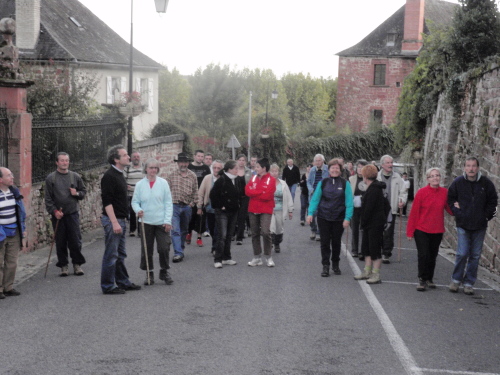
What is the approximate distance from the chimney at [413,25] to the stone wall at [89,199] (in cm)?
3231

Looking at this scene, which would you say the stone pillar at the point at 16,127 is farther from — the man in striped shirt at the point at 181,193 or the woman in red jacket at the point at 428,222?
the woman in red jacket at the point at 428,222

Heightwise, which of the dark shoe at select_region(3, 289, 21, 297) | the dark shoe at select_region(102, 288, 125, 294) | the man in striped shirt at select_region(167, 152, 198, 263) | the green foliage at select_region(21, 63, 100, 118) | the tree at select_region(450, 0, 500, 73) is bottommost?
the dark shoe at select_region(3, 289, 21, 297)

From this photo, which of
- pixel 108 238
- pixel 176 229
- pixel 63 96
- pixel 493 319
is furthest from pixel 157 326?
pixel 63 96

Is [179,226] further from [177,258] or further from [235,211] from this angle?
[235,211]

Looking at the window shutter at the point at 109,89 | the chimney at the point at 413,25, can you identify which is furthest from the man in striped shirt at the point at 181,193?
the chimney at the point at 413,25

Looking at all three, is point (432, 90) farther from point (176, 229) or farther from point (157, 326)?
point (157, 326)

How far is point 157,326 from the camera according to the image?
290 inches

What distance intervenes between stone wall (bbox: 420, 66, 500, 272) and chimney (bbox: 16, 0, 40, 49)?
60.5 ft

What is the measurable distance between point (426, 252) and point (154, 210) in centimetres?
382

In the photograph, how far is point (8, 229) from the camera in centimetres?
908

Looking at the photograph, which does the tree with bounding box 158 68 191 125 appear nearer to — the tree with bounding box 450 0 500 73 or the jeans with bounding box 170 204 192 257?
the tree with bounding box 450 0 500 73

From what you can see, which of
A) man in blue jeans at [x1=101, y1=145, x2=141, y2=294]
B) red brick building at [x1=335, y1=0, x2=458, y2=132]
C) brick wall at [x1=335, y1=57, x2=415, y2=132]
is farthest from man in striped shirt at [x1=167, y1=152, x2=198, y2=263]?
brick wall at [x1=335, y1=57, x2=415, y2=132]

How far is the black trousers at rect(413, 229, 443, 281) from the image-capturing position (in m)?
9.84

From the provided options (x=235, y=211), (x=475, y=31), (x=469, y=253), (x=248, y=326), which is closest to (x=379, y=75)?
(x=475, y=31)
